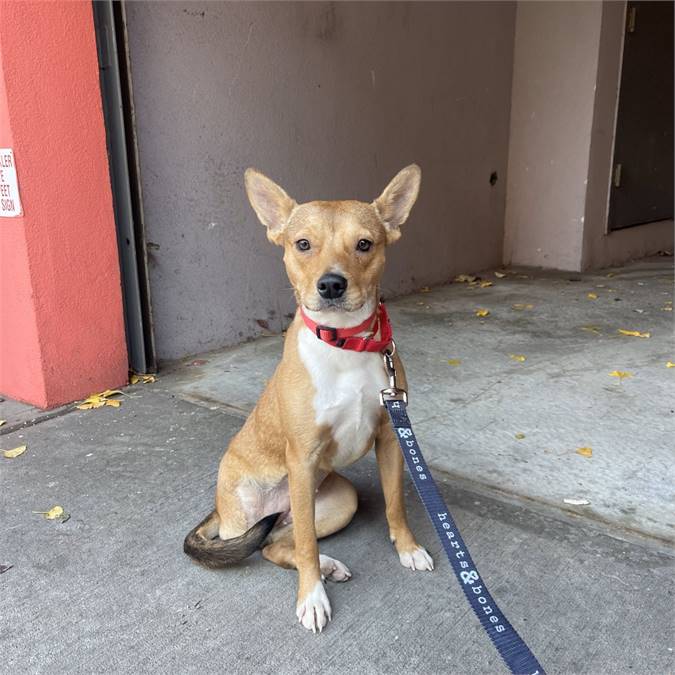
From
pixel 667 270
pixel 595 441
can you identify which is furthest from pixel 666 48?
pixel 595 441

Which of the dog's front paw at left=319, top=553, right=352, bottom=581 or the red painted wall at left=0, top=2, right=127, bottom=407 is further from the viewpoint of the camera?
the red painted wall at left=0, top=2, right=127, bottom=407

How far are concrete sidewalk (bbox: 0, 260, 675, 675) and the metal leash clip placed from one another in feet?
2.37

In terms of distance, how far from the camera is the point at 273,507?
2596mm

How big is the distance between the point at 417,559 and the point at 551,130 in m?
6.93

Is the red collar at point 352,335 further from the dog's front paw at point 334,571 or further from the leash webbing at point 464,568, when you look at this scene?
the dog's front paw at point 334,571

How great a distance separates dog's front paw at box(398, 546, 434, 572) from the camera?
8.26 ft

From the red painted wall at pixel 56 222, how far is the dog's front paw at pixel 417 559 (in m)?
2.62

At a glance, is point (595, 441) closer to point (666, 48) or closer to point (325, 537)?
point (325, 537)

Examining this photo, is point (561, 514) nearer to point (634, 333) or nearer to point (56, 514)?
point (56, 514)

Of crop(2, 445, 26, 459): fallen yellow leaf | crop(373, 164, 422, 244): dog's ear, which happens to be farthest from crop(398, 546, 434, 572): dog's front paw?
crop(2, 445, 26, 459): fallen yellow leaf

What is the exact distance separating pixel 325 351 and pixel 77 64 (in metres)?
2.77

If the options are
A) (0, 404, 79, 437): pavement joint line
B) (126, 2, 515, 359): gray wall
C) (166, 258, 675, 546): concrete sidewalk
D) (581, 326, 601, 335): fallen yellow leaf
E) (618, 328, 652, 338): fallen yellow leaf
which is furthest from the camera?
(581, 326, 601, 335): fallen yellow leaf

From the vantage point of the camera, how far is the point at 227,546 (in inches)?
93.7

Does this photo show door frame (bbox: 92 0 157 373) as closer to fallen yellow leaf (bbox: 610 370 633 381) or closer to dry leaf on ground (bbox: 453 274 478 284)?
fallen yellow leaf (bbox: 610 370 633 381)
